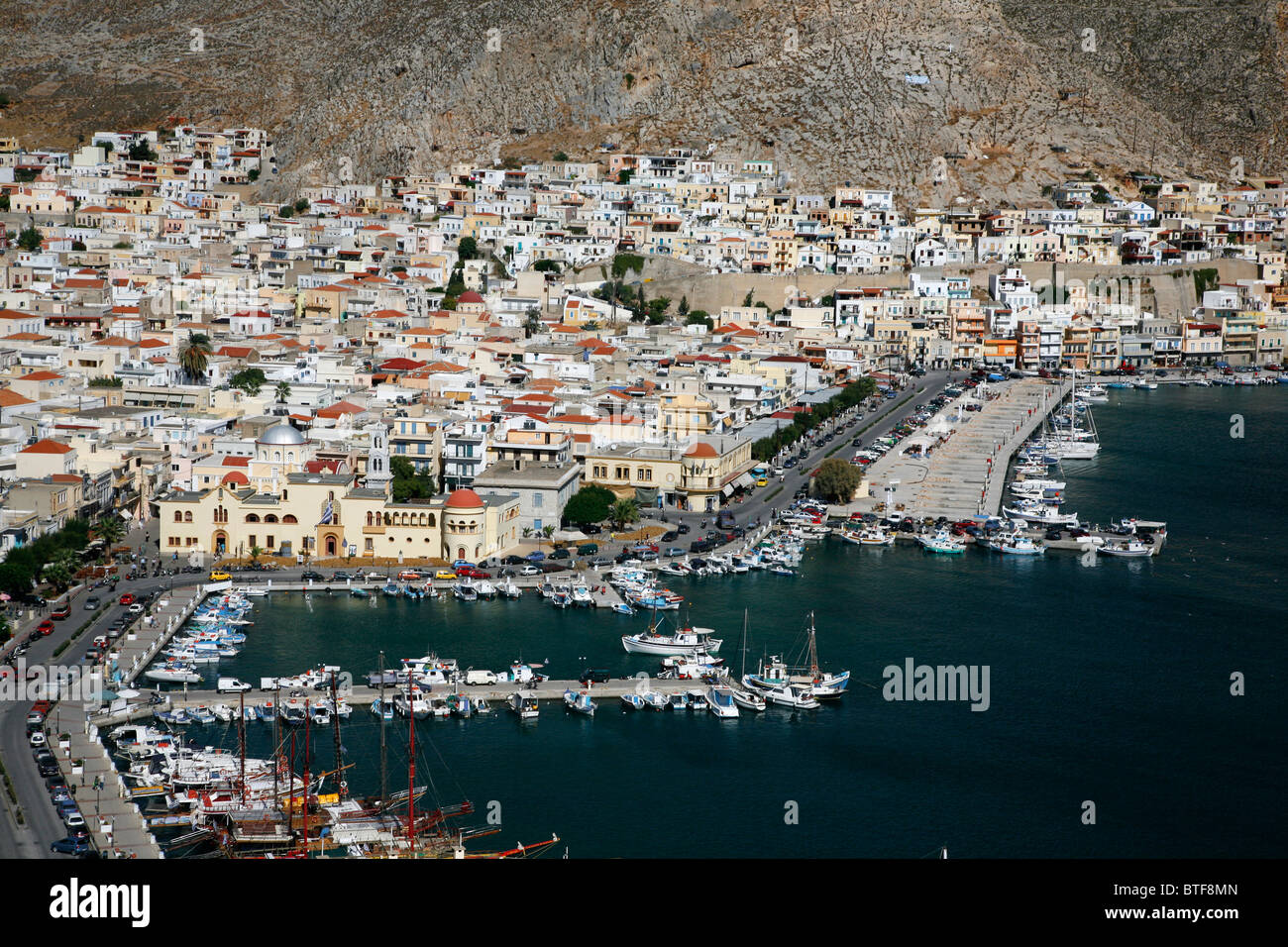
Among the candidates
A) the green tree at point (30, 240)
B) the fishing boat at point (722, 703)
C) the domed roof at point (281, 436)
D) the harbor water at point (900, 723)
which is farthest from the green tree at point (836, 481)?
the green tree at point (30, 240)

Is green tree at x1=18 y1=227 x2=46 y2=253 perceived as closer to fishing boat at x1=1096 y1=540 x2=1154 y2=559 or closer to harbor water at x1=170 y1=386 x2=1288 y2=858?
harbor water at x1=170 y1=386 x2=1288 y2=858

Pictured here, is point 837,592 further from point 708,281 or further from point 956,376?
point 708,281

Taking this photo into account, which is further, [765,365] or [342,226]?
[342,226]

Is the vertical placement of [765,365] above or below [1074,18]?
below

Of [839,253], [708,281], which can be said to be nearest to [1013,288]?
[839,253]

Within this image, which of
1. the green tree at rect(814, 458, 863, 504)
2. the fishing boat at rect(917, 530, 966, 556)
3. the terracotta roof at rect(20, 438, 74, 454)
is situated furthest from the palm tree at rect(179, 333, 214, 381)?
the fishing boat at rect(917, 530, 966, 556)

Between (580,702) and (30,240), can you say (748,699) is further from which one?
(30,240)

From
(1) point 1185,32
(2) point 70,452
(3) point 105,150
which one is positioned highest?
(1) point 1185,32
